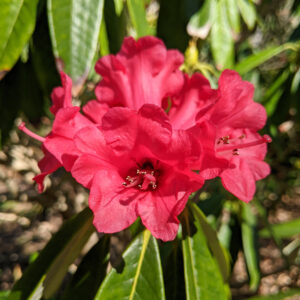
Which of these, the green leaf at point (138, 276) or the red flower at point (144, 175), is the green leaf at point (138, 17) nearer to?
the red flower at point (144, 175)

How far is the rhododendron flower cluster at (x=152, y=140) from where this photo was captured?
72 cm

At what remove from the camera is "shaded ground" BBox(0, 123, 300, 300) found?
2148mm

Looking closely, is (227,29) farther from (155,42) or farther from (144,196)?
(144,196)

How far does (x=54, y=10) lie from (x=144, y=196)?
53 cm

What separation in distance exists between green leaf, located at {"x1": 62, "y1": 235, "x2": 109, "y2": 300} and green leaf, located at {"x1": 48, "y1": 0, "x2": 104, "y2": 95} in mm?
449

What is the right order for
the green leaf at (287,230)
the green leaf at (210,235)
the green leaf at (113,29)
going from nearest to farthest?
the green leaf at (210,235), the green leaf at (113,29), the green leaf at (287,230)

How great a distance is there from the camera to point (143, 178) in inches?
32.2

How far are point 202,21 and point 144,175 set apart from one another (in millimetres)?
635

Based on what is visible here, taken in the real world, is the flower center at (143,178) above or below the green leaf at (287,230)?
above

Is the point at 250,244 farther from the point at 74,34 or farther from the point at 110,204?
the point at 74,34

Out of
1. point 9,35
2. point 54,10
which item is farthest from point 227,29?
point 9,35

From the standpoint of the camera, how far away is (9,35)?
88 cm

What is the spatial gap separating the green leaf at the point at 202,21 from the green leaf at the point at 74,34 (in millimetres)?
354

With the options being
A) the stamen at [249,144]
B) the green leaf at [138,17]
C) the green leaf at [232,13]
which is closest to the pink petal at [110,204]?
the stamen at [249,144]
